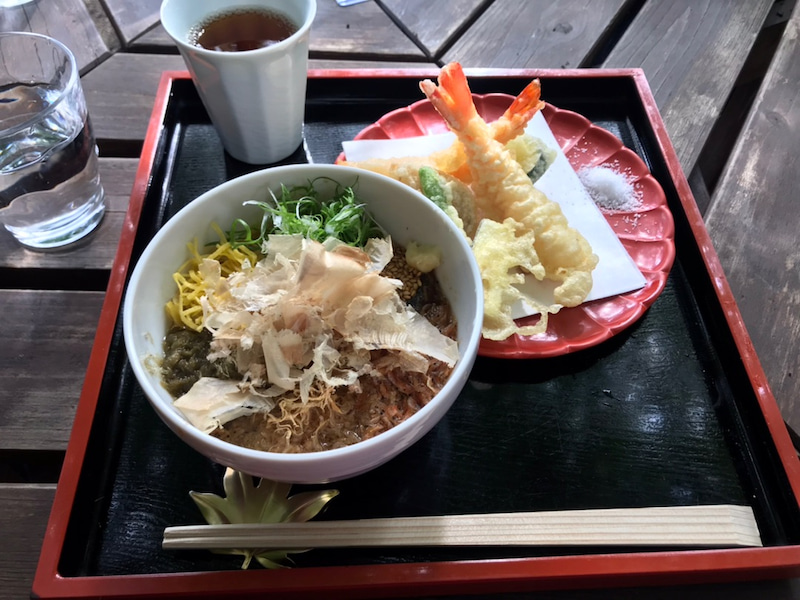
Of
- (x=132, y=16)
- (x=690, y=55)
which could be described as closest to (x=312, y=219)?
(x=132, y=16)

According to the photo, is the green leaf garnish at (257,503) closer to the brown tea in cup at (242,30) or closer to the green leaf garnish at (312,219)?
the green leaf garnish at (312,219)

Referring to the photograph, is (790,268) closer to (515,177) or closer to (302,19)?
(515,177)

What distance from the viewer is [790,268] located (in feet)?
4.09

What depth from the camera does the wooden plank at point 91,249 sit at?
47.7 inches

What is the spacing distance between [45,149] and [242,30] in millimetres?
460

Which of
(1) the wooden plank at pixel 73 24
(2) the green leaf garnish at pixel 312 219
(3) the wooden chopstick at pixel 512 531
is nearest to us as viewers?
(3) the wooden chopstick at pixel 512 531

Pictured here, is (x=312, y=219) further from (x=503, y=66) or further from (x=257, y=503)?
(x=503, y=66)

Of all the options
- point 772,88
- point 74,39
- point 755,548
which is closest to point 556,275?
point 755,548

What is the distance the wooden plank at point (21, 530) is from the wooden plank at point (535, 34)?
1.34 m

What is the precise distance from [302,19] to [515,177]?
545mm

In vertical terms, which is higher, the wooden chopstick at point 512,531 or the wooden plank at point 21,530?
the wooden chopstick at point 512,531

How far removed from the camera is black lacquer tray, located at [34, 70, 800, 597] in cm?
80

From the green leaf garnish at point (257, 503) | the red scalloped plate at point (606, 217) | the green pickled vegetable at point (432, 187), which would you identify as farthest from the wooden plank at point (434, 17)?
the green leaf garnish at point (257, 503)

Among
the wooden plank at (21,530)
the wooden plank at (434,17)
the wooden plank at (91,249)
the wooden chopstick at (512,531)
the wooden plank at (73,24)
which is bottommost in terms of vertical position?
the wooden plank at (21,530)
